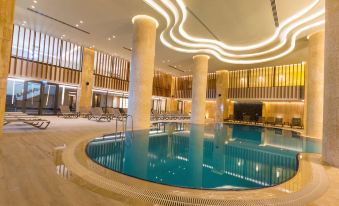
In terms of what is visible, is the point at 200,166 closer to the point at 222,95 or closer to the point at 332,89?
the point at 332,89

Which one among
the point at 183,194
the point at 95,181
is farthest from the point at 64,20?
the point at 183,194

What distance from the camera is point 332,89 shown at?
4988 millimetres

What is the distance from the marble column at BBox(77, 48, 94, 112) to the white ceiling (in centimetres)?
200

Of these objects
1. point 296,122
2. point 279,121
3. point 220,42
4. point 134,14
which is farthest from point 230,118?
point 134,14

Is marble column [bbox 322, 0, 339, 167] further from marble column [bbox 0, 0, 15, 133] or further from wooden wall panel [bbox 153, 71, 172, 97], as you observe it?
wooden wall panel [bbox 153, 71, 172, 97]

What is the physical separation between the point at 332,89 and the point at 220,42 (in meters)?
9.87

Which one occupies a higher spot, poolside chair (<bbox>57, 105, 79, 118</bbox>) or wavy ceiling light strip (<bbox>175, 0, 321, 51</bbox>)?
wavy ceiling light strip (<bbox>175, 0, 321, 51</bbox>)

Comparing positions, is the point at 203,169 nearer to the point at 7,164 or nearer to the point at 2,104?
the point at 7,164

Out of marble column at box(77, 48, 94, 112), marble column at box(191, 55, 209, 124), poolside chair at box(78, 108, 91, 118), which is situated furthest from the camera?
marble column at box(191, 55, 209, 124)

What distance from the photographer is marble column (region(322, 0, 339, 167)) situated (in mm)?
4840

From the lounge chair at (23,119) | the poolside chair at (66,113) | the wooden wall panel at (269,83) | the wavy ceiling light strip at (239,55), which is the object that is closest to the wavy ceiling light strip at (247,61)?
the wavy ceiling light strip at (239,55)

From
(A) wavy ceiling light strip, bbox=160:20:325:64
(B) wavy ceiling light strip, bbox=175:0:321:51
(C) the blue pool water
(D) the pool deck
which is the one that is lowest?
(C) the blue pool water

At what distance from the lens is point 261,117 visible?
21250 mm

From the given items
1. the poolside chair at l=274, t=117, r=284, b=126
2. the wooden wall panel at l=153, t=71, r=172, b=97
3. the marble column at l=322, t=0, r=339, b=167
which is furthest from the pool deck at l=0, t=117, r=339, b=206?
the wooden wall panel at l=153, t=71, r=172, b=97
